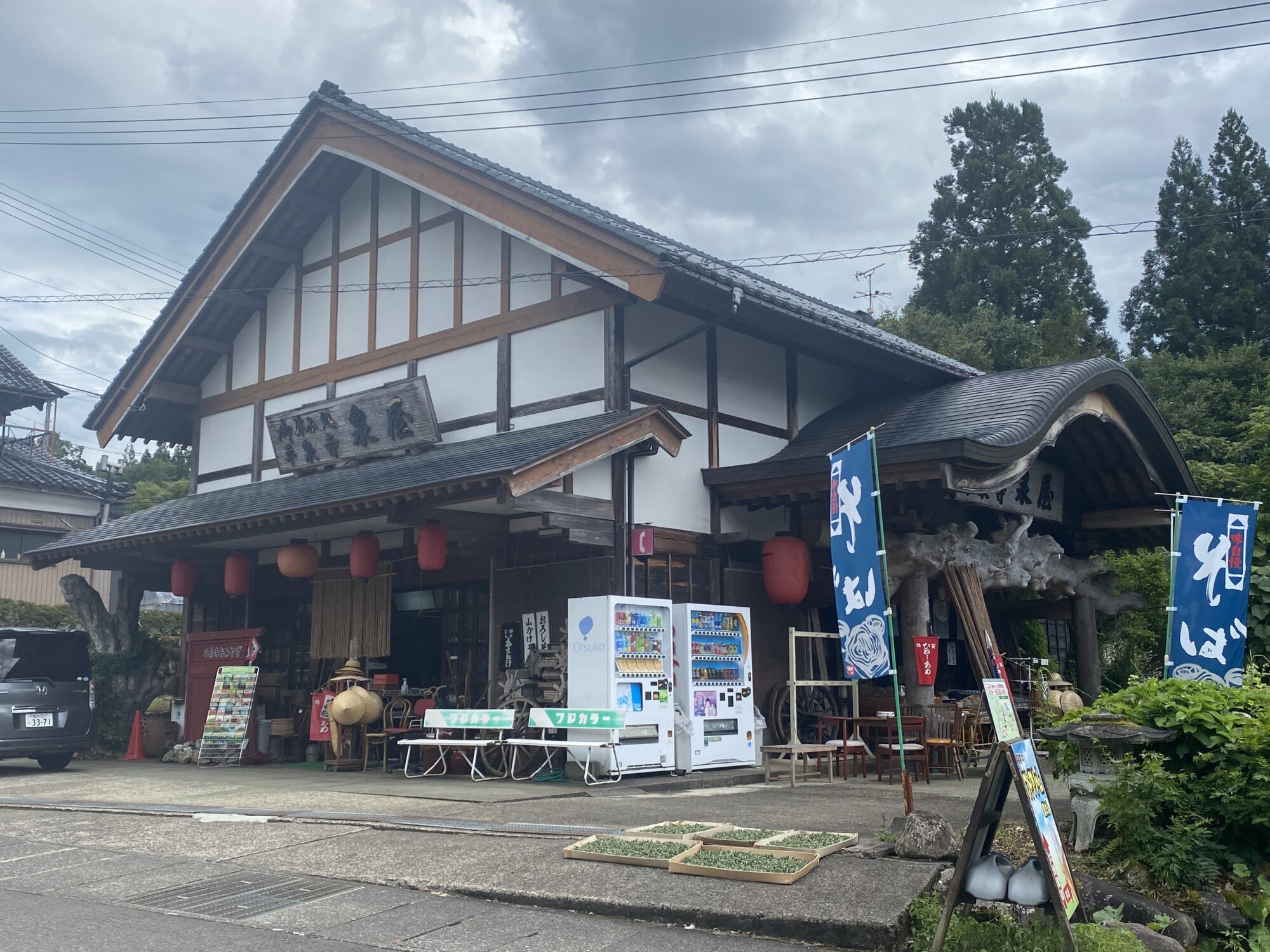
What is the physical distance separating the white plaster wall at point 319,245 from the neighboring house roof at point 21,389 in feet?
41.5

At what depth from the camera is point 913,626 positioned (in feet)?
39.9

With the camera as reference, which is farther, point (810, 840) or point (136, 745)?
point (136, 745)

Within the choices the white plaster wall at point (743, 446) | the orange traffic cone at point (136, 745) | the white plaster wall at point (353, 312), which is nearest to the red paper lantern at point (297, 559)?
the white plaster wall at point (353, 312)

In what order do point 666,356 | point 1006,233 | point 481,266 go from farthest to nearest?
point 1006,233, point 481,266, point 666,356

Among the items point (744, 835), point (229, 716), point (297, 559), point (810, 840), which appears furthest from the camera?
point (229, 716)

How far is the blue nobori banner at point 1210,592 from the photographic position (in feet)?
29.6

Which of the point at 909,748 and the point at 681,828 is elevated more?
the point at 909,748

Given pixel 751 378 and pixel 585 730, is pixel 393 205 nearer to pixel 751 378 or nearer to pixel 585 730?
pixel 751 378

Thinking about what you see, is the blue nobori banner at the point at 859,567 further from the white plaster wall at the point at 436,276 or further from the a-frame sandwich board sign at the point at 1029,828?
the white plaster wall at the point at 436,276

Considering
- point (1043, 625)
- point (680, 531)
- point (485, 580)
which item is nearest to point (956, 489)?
point (680, 531)

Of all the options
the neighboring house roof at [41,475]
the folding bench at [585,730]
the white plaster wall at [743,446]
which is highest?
the neighboring house roof at [41,475]

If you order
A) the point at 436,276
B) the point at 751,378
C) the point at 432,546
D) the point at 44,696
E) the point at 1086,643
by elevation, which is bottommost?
the point at 44,696

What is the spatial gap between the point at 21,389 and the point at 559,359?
57.7ft

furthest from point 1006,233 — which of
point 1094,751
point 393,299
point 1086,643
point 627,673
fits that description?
point 1094,751
